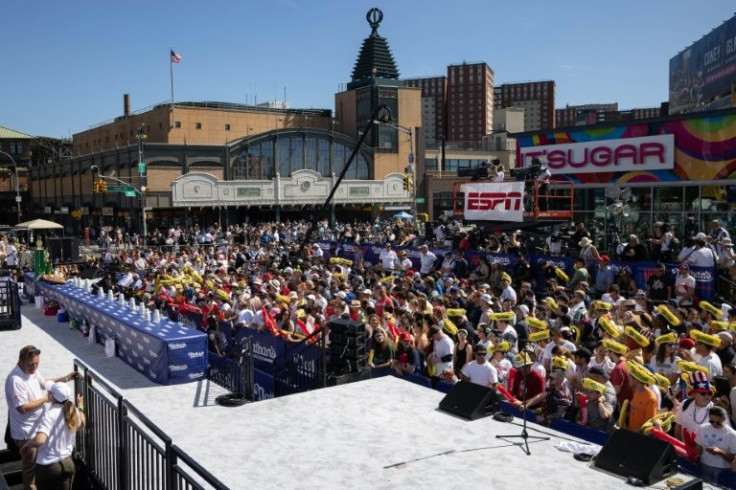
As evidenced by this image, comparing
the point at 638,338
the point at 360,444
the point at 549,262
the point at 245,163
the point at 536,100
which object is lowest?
the point at 360,444

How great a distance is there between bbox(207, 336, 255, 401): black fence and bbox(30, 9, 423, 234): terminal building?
31831mm

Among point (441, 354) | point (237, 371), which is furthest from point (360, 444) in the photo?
point (237, 371)

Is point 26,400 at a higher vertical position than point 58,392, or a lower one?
lower

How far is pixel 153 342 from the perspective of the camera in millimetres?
12578

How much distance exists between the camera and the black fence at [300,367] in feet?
37.9

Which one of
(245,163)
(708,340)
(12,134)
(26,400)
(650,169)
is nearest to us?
(26,400)

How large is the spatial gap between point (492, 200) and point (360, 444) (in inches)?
599

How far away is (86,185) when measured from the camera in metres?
62.9

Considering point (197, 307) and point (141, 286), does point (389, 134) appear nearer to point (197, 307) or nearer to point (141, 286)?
point (141, 286)

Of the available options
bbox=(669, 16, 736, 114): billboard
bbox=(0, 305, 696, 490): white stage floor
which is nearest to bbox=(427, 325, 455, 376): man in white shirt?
bbox=(0, 305, 696, 490): white stage floor

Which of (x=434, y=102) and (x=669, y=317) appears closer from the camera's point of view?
(x=669, y=317)

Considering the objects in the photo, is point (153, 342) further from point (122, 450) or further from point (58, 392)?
point (122, 450)

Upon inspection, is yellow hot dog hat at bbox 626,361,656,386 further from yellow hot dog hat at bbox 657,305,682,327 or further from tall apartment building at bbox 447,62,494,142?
tall apartment building at bbox 447,62,494,142

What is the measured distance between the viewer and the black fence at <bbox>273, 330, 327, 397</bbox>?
11.5 metres
